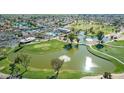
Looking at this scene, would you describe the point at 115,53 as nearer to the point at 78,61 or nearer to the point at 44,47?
the point at 78,61

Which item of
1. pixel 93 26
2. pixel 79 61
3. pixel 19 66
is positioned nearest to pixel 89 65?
pixel 79 61

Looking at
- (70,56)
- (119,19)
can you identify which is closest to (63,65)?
(70,56)

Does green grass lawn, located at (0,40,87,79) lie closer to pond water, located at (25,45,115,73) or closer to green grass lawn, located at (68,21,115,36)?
pond water, located at (25,45,115,73)

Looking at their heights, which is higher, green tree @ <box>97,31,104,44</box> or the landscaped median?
green tree @ <box>97,31,104,44</box>

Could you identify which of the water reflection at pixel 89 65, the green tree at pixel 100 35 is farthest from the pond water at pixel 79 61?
the green tree at pixel 100 35

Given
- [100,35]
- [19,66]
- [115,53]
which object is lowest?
[19,66]

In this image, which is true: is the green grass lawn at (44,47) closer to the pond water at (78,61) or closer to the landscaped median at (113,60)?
the pond water at (78,61)

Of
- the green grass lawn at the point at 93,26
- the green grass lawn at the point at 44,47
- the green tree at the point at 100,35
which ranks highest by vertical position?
the green grass lawn at the point at 93,26

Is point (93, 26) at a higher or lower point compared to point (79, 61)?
higher

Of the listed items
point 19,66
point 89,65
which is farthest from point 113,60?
point 19,66

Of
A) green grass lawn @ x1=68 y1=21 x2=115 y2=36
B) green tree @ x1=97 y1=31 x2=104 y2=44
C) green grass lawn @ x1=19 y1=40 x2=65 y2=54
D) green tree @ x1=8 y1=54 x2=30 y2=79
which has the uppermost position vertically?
green grass lawn @ x1=68 y1=21 x2=115 y2=36

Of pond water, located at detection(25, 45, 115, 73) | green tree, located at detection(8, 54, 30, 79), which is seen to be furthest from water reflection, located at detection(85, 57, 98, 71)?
green tree, located at detection(8, 54, 30, 79)

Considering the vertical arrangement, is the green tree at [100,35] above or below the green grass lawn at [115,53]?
above
